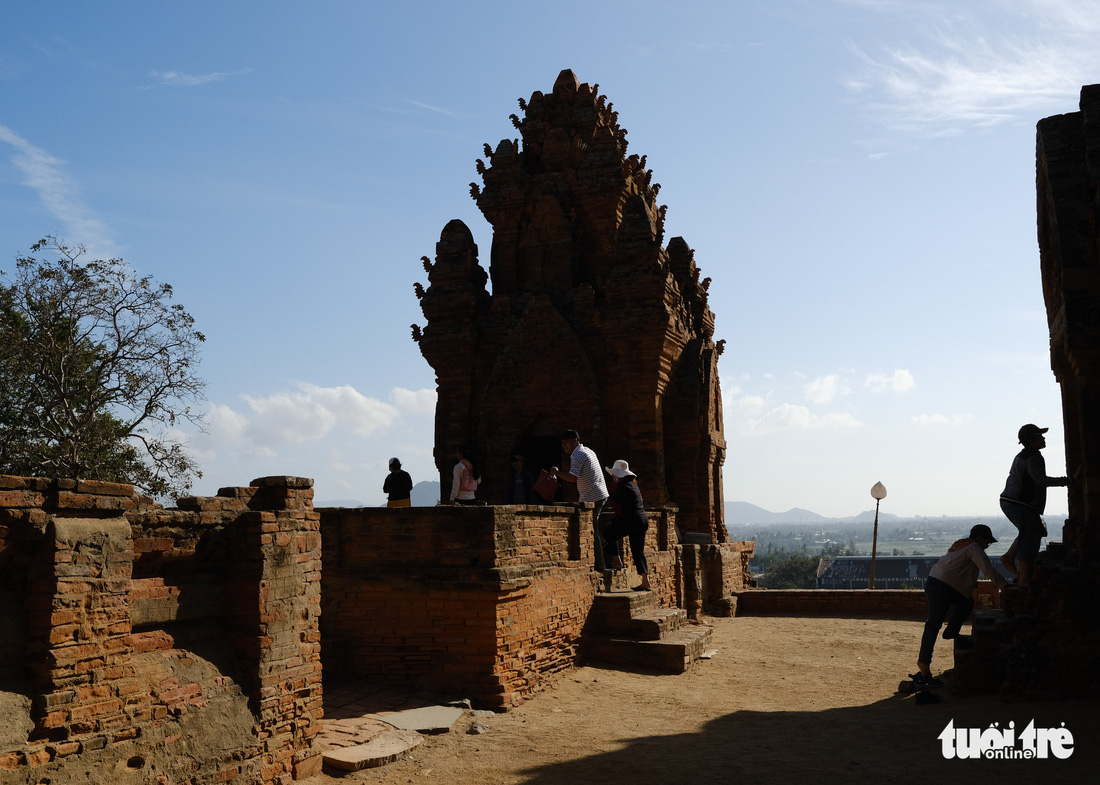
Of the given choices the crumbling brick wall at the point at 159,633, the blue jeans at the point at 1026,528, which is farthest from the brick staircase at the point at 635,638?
the crumbling brick wall at the point at 159,633

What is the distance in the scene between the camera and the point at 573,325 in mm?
17188

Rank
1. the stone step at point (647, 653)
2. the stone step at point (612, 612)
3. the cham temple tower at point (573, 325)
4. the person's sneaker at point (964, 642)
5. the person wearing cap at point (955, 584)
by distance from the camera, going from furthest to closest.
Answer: the cham temple tower at point (573, 325), the stone step at point (612, 612), the stone step at point (647, 653), the person's sneaker at point (964, 642), the person wearing cap at point (955, 584)

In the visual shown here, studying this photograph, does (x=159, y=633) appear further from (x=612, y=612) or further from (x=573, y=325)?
(x=573, y=325)

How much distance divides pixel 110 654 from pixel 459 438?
12724 mm

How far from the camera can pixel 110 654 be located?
5074 millimetres

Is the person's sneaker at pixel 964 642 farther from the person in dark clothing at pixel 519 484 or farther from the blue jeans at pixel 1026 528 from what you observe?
the person in dark clothing at pixel 519 484

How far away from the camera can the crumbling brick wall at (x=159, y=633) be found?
4.73 metres

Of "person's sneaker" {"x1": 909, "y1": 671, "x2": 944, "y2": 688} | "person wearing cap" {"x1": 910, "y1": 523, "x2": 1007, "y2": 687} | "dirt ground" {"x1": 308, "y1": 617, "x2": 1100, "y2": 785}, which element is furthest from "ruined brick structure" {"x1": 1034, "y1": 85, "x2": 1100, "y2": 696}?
"person's sneaker" {"x1": 909, "y1": 671, "x2": 944, "y2": 688}

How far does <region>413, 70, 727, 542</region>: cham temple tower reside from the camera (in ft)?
53.9

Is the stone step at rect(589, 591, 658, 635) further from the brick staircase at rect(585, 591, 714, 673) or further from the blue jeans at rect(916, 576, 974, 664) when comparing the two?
the blue jeans at rect(916, 576, 974, 664)

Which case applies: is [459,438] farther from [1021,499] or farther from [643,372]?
[1021,499]

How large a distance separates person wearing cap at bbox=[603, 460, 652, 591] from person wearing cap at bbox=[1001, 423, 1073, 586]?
425 centimetres

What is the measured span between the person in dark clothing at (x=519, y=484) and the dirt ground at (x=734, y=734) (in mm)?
4408

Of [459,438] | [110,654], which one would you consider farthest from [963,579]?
[459,438]
